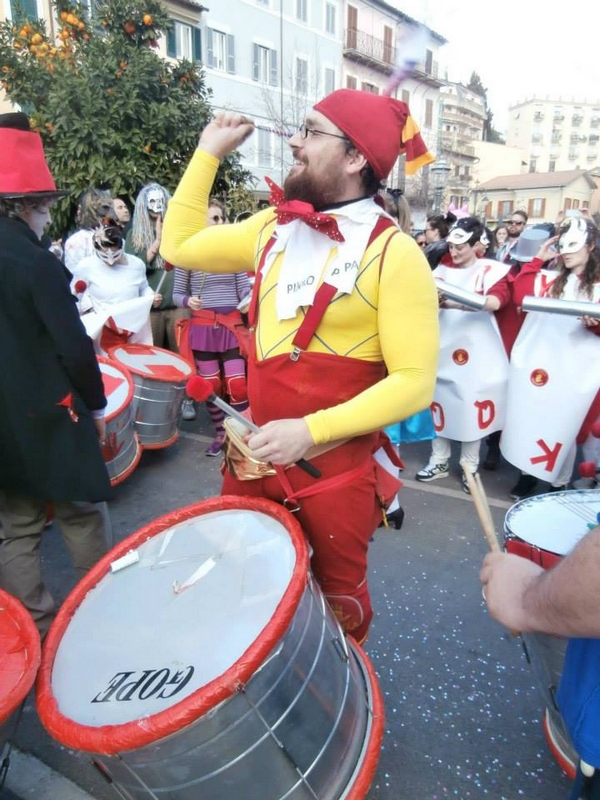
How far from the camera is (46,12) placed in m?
14.5

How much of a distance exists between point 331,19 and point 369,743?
27.1 m

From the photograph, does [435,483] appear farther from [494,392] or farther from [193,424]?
[193,424]

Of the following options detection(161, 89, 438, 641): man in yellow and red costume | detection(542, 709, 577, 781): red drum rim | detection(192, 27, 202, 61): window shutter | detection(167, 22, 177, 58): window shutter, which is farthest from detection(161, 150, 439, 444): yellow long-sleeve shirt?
detection(192, 27, 202, 61): window shutter

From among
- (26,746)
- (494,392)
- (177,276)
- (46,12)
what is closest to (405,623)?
(26,746)

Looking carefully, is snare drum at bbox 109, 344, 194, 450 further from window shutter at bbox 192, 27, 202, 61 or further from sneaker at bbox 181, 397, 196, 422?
window shutter at bbox 192, 27, 202, 61

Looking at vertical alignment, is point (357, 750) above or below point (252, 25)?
below

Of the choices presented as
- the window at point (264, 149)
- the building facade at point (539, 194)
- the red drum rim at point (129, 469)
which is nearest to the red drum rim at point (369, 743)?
the red drum rim at point (129, 469)

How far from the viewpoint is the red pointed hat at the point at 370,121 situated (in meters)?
1.58

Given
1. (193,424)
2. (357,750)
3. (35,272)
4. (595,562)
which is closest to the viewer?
(595,562)

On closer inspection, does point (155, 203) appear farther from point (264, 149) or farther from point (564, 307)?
point (264, 149)

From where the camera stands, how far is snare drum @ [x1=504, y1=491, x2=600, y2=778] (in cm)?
160

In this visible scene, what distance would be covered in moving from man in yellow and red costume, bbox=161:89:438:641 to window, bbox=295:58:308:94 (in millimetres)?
24188

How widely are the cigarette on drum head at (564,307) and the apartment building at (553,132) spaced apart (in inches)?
1527

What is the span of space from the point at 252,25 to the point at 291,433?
25348 mm
